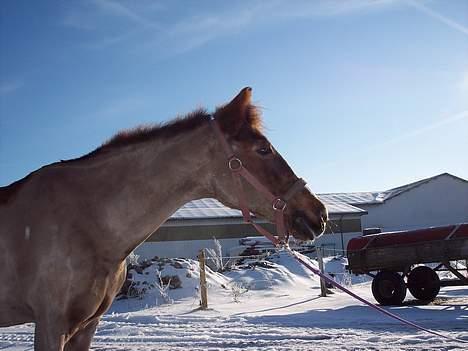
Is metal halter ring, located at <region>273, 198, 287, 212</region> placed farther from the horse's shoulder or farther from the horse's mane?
the horse's shoulder

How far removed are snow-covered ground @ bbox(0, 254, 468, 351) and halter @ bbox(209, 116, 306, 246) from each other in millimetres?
4253

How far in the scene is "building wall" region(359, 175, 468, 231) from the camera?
1475 inches

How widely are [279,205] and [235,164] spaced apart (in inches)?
13.5

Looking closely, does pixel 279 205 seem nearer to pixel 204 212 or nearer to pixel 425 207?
pixel 204 212

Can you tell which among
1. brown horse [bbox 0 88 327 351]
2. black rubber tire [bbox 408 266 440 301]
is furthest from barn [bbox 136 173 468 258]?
brown horse [bbox 0 88 327 351]

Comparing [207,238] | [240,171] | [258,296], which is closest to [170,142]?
[240,171]

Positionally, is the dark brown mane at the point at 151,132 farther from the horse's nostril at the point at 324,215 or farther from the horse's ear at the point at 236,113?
the horse's nostril at the point at 324,215

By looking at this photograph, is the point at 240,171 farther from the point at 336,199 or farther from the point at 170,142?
the point at 336,199

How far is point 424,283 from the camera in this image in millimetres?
11898

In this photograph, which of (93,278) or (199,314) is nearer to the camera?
(93,278)

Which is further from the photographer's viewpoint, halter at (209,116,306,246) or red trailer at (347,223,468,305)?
red trailer at (347,223,468,305)

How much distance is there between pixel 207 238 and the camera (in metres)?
30.2

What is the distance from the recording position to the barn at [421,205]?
37.5 meters

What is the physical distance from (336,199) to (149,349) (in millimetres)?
33899
